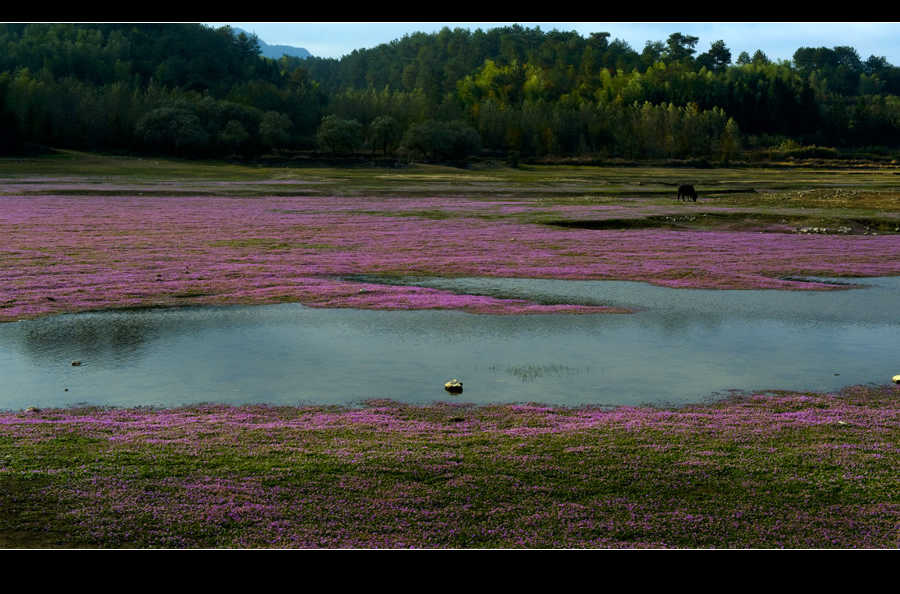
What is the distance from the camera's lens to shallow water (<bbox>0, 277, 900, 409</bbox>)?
14406mm

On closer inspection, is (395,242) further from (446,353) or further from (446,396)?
(446,396)

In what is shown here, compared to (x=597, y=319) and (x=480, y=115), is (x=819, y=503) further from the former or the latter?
(x=480, y=115)

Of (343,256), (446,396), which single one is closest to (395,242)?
(343,256)

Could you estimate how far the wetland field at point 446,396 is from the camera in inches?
343

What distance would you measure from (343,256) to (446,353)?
17.6 metres

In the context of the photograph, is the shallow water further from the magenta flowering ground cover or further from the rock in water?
the magenta flowering ground cover

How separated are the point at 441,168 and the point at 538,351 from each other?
124 m

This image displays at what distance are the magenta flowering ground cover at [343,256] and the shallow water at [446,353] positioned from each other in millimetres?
2235

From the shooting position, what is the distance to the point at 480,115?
180 meters

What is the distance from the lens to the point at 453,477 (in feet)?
32.6

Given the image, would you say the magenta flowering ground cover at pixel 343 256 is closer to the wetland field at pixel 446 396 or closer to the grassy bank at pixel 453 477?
the wetland field at pixel 446 396

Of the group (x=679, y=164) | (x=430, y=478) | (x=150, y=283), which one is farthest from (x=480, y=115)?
(x=430, y=478)

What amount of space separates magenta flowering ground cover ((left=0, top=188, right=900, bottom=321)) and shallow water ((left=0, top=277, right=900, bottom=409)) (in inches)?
88.0

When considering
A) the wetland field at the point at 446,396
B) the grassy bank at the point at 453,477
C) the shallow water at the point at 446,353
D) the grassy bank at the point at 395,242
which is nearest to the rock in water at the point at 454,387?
the shallow water at the point at 446,353
